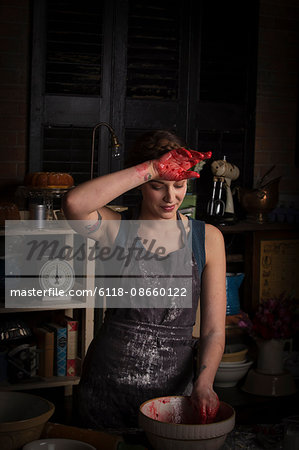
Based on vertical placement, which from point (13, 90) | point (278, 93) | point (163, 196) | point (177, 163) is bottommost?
point (163, 196)

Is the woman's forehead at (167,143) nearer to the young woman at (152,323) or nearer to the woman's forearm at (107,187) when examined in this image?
the young woman at (152,323)

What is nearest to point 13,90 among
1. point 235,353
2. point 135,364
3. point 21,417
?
point 235,353

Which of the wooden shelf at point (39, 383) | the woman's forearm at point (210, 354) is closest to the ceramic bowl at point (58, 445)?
the woman's forearm at point (210, 354)

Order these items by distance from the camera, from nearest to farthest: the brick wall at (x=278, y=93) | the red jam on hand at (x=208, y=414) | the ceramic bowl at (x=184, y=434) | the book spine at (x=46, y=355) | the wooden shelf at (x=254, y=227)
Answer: the ceramic bowl at (x=184, y=434) → the red jam on hand at (x=208, y=414) → the book spine at (x=46, y=355) → the wooden shelf at (x=254, y=227) → the brick wall at (x=278, y=93)

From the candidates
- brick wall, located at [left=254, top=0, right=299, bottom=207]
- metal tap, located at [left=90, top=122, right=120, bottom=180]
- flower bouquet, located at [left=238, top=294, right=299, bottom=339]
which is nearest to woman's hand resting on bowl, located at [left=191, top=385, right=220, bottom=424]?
metal tap, located at [left=90, top=122, right=120, bottom=180]

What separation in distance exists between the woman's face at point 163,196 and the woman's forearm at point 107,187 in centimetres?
7

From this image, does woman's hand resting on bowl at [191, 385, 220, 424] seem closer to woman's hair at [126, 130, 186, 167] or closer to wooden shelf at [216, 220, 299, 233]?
woman's hair at [126, 130, 186, 167]

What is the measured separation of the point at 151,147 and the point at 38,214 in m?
2.04

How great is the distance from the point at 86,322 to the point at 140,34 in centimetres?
201

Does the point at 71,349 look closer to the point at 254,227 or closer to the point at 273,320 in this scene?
Answer: the point at 273,320

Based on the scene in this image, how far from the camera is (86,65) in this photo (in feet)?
13.7

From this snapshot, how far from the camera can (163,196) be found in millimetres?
1947

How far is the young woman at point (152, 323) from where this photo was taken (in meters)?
1.97

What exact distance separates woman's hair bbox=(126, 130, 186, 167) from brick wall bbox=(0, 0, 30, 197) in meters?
2.21
